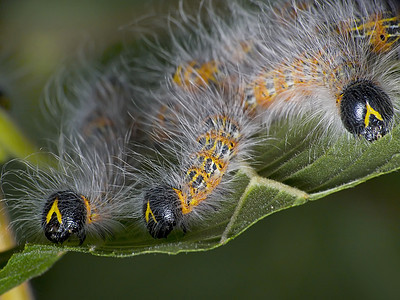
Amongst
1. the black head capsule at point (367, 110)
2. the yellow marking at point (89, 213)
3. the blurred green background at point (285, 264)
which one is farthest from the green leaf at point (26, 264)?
the black head capsule at point (367, 110)

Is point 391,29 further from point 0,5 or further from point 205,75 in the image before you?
point 0,5

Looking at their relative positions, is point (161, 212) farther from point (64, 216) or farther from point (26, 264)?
point (26, 264)

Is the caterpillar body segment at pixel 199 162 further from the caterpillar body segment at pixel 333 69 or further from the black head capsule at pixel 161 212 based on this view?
the caterpillar body segment at pixel 333 69

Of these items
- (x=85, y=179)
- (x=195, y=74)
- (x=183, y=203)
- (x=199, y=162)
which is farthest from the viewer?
(x=195, y=74)

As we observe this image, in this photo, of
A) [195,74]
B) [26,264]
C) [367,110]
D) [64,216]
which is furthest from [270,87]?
[26,264]

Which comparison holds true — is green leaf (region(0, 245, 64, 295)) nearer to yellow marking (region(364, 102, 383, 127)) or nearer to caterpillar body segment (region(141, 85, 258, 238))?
caterpillar body segment (region(141, 85, 258, 238))

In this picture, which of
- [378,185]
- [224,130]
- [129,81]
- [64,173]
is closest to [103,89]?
[129,81]

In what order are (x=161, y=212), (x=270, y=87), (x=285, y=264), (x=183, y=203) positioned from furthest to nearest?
(x=285, y=264) < (x=270, y=87) < (x=183, y=203) < (x=161, y=212)
